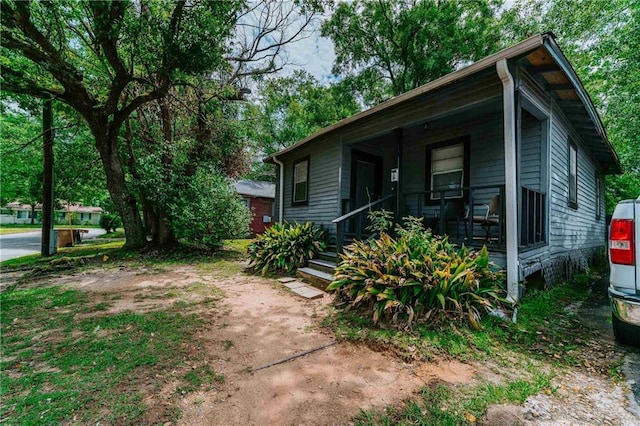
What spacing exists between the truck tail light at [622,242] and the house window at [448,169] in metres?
3.49

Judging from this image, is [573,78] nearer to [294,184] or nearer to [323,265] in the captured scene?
[323,265]

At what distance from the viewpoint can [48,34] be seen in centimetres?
573

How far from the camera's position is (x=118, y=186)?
28.3ft

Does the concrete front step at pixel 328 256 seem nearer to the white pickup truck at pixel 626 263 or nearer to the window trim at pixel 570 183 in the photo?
the white pickup truck at pixel 626 263

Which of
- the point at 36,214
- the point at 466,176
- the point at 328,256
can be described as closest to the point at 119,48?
the point at 328,256

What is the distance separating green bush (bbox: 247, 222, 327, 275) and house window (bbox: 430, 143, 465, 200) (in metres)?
2.93

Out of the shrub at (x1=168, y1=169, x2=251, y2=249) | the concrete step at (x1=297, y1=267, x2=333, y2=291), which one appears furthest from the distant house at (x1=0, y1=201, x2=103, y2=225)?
the concrete step at (x1=297, y1=267, x2=333, y2=291)

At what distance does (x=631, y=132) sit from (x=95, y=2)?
546 inches

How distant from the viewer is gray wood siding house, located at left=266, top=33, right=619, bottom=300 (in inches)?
144

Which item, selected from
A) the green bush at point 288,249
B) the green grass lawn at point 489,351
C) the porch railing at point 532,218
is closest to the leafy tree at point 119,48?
the green bush at point 288,249

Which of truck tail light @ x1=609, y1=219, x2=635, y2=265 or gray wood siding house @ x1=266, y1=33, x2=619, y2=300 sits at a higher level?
gray wood siding house @ x1=266, y1=33, x2=619, y2=300

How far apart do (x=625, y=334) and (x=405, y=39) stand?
1520 cm

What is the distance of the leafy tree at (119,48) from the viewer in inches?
183

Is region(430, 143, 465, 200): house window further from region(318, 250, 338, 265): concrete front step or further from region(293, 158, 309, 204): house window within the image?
region(293, 158, 309, 204): house window
